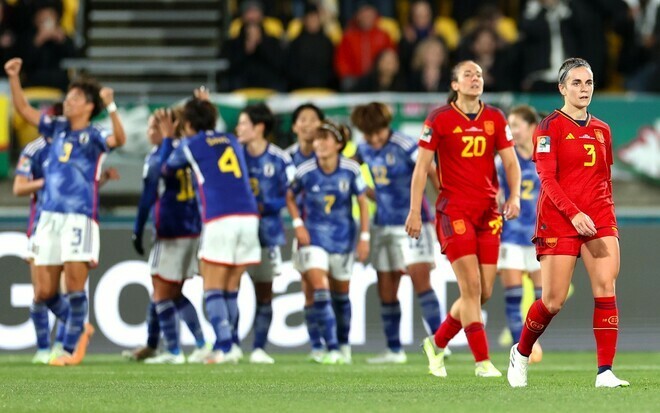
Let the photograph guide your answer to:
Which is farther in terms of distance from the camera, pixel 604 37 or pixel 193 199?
pixel 604 37

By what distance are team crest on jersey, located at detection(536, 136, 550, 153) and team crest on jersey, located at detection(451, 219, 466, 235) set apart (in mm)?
1300

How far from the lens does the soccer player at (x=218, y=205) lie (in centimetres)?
1256

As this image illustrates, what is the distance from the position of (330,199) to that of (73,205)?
2.47 metres

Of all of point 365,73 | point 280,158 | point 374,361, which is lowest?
point 374,361

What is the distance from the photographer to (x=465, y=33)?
64.5 ft

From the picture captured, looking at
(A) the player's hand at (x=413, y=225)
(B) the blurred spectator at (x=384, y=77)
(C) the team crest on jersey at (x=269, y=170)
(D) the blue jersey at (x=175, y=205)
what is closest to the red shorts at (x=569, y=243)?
(A) the player's hand at (x=413, y=225)

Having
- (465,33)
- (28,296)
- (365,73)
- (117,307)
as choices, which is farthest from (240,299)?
(465,33)

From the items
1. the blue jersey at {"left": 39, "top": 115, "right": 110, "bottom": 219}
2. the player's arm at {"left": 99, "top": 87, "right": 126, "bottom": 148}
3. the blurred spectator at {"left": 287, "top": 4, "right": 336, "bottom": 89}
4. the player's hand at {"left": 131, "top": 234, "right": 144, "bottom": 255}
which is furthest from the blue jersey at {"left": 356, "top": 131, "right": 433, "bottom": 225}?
the blurred spectator at {"left": 287, "top": 4, "right": 336, "bottom": 89}

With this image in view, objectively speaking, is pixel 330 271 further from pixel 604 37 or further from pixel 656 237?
pixel 604 37

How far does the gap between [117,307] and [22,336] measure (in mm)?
1045

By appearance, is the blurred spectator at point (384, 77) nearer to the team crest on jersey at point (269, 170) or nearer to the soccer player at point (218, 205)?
the team crest on jersey at point (269, 170)

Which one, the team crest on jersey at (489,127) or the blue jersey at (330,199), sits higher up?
the team crest on jersey at (489,127)

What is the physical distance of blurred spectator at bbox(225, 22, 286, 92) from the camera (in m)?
18.2

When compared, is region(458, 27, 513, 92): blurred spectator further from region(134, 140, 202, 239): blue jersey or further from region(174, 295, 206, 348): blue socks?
region(174, 295, 206, 348): blue socks
